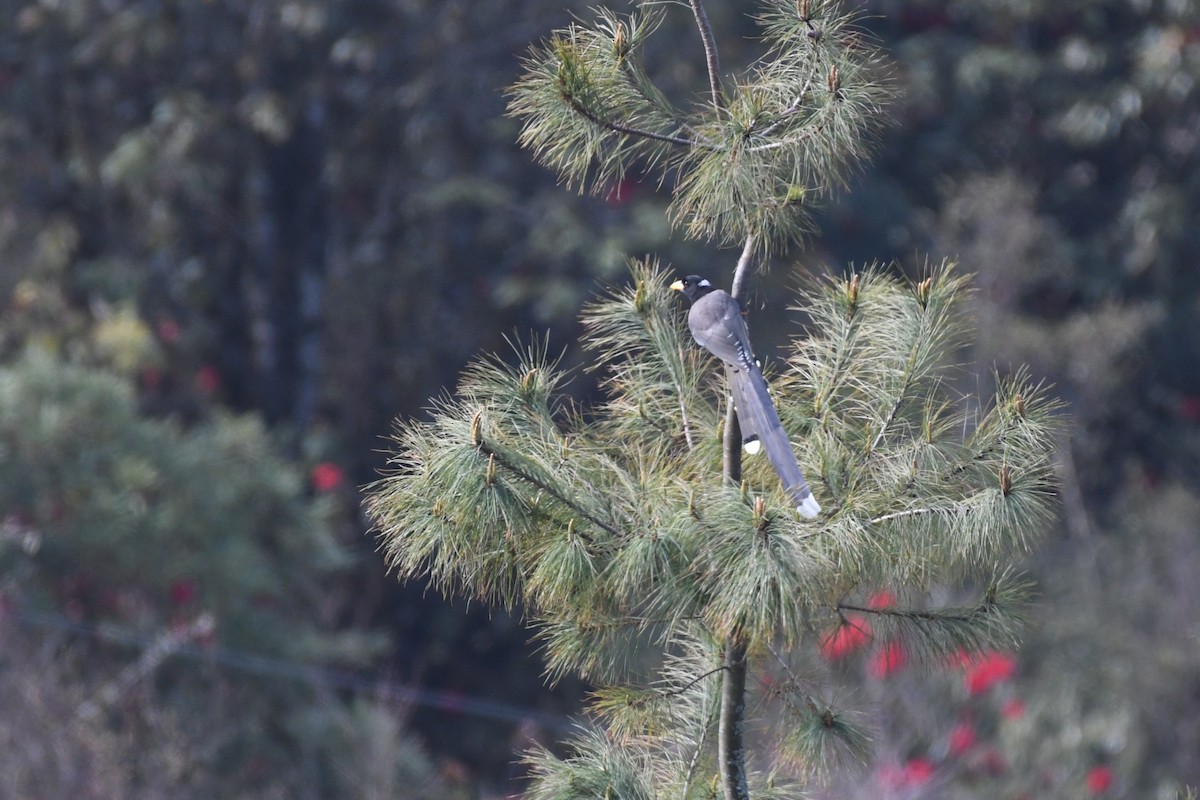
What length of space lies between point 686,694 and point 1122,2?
1212 centimetres

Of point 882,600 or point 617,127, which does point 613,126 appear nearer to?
point 617,127

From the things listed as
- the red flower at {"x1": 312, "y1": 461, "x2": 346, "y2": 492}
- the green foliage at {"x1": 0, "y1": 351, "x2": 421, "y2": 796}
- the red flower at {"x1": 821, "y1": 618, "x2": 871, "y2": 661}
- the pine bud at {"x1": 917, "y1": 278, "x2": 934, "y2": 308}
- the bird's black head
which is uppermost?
the pine bud at {"x1": 917, "y1": 278, "x2": 934, "y2": 308}

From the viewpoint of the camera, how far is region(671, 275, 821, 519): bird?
2.64 m

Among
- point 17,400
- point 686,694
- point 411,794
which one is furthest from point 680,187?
point 17,400

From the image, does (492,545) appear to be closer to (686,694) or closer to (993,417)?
(686,694)

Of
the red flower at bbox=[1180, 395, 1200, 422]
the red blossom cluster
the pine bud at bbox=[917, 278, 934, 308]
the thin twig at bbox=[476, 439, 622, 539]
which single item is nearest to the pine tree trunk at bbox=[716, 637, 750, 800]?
the thin twig at bbox=[476, 439, 622, 539]

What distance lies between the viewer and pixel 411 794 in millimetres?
7633

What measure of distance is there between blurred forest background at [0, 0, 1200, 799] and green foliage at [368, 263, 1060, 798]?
4.59 meters

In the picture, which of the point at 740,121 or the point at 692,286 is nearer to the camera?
the point at 740,121

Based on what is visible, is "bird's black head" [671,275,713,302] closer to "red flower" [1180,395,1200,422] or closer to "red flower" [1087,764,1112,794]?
"red flower" [1087,764,1112,794]

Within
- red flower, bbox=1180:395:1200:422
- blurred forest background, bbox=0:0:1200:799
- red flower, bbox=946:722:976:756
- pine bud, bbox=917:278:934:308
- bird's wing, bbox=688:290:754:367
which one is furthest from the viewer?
red flower, bbox=1180:395:1200:422

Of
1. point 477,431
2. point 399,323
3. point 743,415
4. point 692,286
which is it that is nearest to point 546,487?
point 477,431

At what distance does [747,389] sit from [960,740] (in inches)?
286

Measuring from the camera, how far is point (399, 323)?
1186 centimetres
